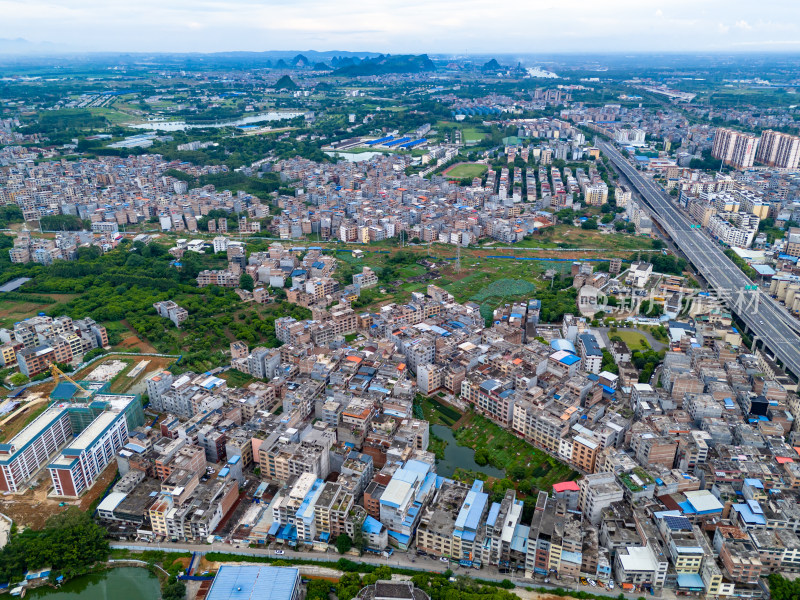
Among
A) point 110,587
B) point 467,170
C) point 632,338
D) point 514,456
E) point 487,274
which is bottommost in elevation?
point 110,587

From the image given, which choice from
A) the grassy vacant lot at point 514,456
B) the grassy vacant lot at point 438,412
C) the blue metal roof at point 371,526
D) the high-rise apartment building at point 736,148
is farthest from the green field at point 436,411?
the high-rise apartment building at point 736,148

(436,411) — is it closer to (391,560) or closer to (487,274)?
(391,560)

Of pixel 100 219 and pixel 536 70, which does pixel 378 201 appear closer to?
pixel 100 219

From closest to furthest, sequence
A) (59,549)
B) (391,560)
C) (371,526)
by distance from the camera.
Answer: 1. (59,549)
2. (391,560)
3. (371,526)

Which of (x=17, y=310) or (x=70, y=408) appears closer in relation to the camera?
(x=70, y=408)

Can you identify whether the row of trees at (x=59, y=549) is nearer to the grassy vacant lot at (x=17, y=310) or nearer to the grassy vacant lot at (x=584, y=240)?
the grassy vacant lot at (x=17, y=310)

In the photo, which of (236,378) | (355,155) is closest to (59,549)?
(236,378)
